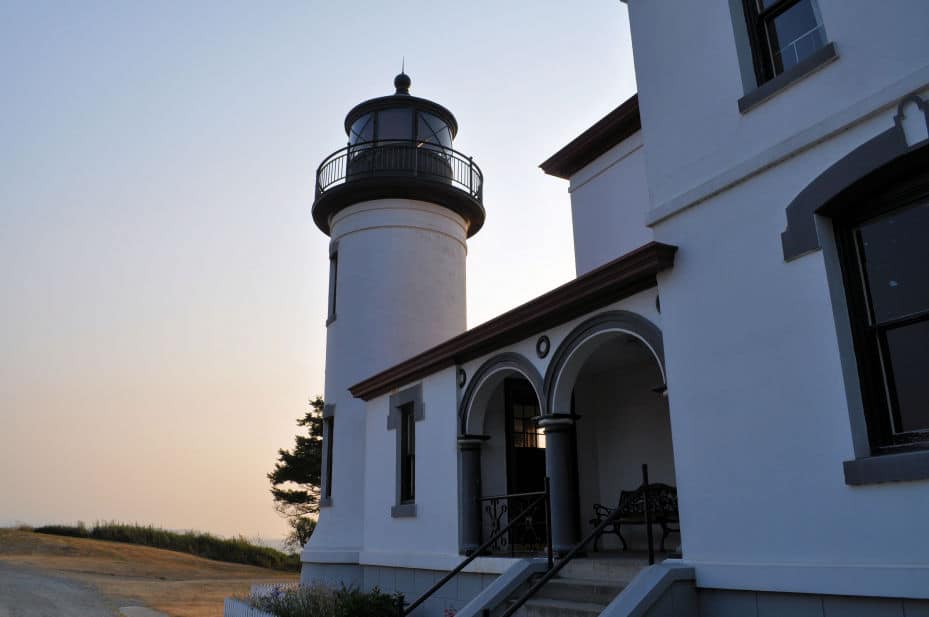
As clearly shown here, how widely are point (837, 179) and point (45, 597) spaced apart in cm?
1919

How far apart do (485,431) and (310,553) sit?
538cm

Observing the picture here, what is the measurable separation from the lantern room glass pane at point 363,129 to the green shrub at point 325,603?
31.0 feet

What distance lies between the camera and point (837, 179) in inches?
220

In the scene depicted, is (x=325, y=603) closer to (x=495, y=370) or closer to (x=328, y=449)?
(x=495, y=370)

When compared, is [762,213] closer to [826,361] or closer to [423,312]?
[826,361]

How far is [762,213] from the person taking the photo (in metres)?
6.15

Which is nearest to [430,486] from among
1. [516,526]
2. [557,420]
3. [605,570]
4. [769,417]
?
[516,526]

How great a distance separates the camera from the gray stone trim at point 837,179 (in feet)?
17.3

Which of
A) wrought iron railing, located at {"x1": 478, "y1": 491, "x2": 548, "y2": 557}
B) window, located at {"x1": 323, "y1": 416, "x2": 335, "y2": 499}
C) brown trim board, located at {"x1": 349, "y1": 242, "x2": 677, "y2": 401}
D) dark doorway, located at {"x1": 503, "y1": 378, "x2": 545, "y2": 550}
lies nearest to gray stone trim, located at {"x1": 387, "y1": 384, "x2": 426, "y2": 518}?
brown trim board, located at {"x1": 349, "y1": 242, "x2": 677, "y2": 401}

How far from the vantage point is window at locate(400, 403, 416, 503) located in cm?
1259

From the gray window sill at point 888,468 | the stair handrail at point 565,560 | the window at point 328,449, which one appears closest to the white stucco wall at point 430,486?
the window at point 328,449

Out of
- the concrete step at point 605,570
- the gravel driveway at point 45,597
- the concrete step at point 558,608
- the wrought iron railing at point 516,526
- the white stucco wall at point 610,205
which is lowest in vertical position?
the gravel driveway at point 45,597

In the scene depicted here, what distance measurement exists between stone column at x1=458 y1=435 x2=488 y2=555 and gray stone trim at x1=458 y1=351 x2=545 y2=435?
0.73ft

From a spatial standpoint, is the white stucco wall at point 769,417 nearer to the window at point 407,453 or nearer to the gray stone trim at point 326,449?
Answer: the window at point 407,453
